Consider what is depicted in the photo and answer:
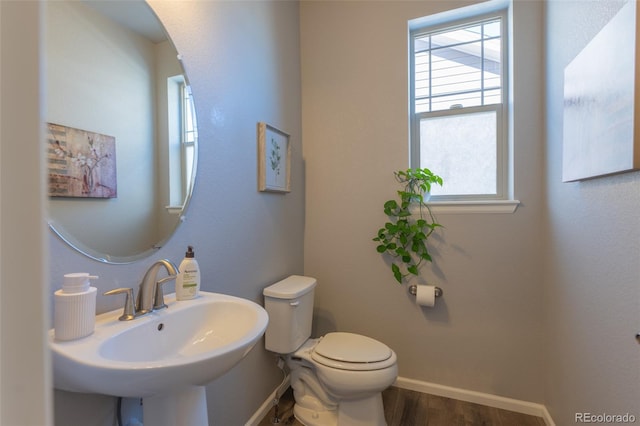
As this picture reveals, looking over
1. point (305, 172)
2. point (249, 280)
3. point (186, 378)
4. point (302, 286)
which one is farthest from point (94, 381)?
point (305, 172)

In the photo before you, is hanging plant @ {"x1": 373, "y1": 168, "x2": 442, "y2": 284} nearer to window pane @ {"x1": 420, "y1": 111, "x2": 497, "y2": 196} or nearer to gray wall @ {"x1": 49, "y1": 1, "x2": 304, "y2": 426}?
window pane @ {"x1": 420, "y1": 111, "x2": 497, "y2": 196}

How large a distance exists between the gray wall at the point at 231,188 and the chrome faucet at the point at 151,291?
73mm

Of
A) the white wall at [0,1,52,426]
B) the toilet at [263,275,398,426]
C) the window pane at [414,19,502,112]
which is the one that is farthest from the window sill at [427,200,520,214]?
the white wall at [0,1,52,426]

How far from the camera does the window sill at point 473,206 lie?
5.45 ft

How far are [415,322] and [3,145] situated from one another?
6.50 feet

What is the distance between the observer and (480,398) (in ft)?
5.69

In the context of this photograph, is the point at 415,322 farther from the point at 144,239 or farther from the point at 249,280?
the point at 144,239

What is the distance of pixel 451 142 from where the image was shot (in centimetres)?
189

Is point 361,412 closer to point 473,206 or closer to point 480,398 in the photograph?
point 480,398

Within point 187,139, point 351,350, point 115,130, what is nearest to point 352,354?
point 351,350

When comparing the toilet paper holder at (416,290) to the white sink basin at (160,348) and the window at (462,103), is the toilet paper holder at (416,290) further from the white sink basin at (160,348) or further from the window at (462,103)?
the white sink basin at (160,348)

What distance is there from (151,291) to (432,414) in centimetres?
164

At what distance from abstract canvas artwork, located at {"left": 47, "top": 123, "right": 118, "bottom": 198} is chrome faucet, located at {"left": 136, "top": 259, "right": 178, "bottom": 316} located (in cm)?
27

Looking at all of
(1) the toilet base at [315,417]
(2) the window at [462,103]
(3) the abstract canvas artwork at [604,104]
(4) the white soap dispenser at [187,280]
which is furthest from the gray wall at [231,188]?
(3) the abstract canvas artwork at [604,104]
